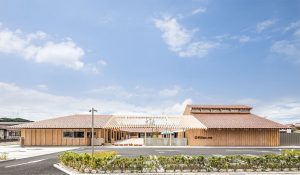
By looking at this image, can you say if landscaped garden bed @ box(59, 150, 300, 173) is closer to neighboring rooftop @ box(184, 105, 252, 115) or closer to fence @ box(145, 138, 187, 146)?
fence @ box(145, 138, 187, 146)

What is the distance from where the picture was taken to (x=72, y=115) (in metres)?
57.3

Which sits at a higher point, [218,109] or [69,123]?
[218,109]

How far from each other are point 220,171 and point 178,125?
1302 inches

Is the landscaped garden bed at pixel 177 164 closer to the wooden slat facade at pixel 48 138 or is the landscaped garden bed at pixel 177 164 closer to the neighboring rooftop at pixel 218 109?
the wooden slat facade at pixel 48 138

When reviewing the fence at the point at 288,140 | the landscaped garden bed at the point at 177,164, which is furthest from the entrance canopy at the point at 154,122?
the landscaped garden bed at the point at 177,164

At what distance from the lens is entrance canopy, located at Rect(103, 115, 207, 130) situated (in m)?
51.6

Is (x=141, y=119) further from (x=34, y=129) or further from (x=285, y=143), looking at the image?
(x=285, y=143)

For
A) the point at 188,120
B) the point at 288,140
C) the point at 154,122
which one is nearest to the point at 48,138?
the point at 154,122

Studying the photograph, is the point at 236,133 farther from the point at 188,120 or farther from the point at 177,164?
the point at 177,164

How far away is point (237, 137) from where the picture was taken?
1981 inches

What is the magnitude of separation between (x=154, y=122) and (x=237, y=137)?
12.7m

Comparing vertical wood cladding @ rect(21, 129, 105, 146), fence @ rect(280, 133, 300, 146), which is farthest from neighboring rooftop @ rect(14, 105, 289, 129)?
fence @ rect(280, 133, 300, 146)

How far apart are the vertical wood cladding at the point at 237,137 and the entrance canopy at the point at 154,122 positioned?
2.17 metres

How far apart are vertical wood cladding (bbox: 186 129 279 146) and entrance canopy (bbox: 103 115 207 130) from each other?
217cm
